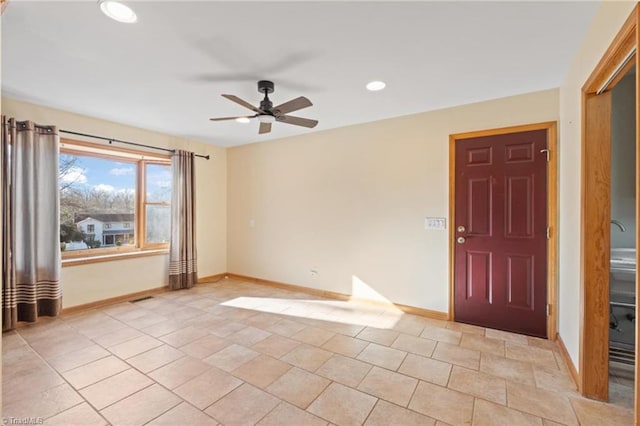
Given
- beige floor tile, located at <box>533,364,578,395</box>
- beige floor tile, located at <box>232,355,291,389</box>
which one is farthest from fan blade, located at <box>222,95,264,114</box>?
beige floor tile, located at <box>533,364,578,395</box>

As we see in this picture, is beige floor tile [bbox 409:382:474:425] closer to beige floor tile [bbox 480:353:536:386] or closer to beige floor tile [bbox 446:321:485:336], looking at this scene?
beige floor tile [bbox 480:353:536:386]

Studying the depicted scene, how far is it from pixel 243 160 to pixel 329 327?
10.9ft

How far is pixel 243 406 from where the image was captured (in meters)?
1.98

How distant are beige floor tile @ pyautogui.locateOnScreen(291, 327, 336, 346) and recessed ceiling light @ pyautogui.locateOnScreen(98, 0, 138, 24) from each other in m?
2.86

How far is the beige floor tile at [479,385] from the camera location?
208 centimetres

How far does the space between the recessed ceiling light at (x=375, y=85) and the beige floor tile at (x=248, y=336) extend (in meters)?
2.66

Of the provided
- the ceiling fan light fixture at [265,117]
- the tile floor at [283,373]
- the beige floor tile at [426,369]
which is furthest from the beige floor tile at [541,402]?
the ceiling fan light fixture at [265,117]

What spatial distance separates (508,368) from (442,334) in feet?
2.26

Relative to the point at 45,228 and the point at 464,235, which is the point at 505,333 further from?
the point at 45,228

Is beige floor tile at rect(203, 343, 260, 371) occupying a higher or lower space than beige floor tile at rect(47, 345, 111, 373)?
lower

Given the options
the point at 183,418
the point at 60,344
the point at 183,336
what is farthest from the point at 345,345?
the point at 60,344

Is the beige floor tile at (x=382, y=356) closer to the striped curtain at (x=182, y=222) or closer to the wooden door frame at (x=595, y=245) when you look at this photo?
the wooden door frame at (x=595, y=245)

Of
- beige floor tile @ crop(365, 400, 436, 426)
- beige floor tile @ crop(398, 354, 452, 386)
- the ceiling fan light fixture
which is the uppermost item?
the ceiling fan light fixture

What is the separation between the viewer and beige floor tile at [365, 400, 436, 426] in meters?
1.83
